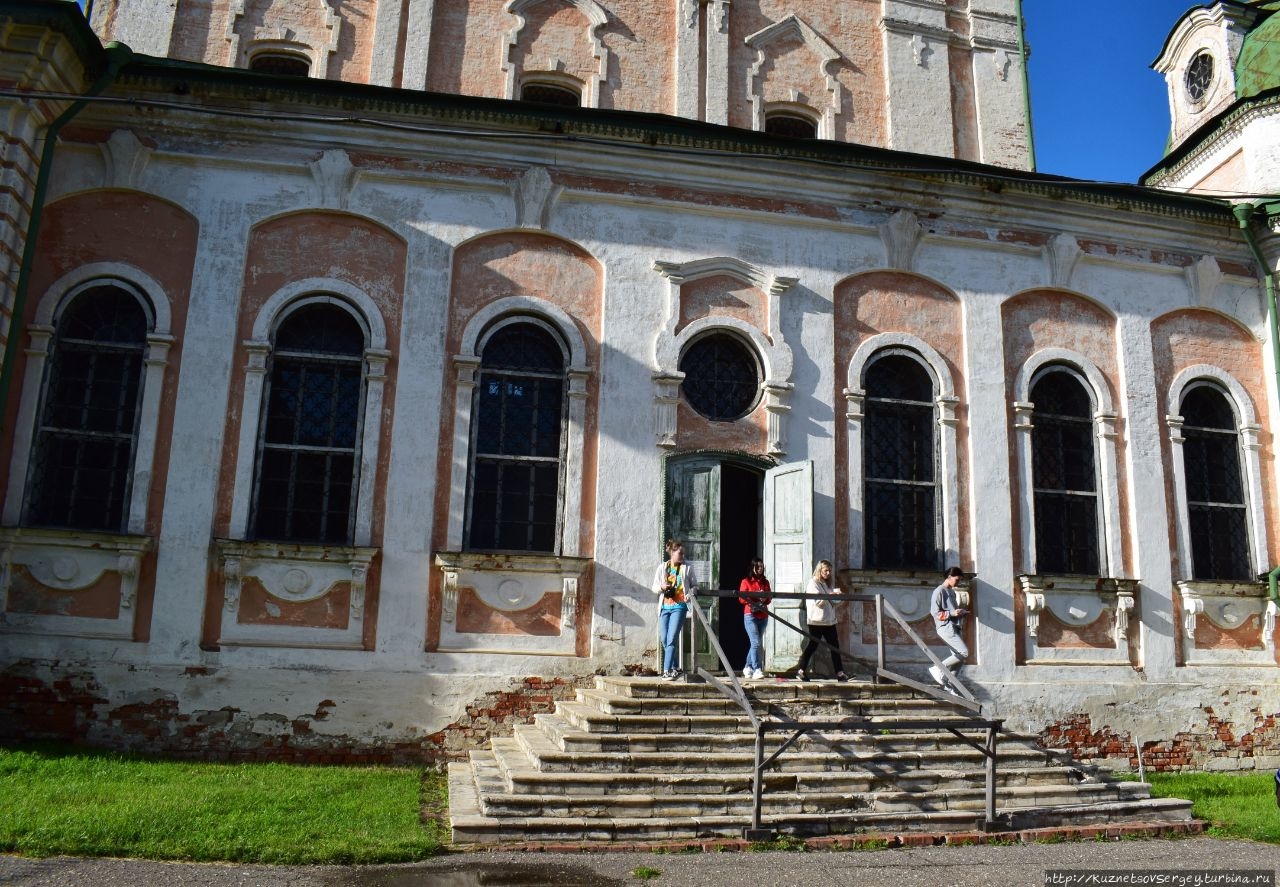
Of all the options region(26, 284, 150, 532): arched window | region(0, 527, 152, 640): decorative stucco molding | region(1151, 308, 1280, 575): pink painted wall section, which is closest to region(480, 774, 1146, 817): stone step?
region(0, 527, 152, 640): decorative stucco molding

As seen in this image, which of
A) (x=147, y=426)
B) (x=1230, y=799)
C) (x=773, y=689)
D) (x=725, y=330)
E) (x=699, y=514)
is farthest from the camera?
(x=725, y=330)

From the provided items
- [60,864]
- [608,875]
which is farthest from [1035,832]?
[60,864]

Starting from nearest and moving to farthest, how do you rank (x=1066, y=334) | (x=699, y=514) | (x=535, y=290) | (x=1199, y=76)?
(x=699, y=514), (x=535, y=290), (x=1066, y=334), (x=1199, y=76)

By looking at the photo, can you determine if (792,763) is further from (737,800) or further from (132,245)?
(132,245)

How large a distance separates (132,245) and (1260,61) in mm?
15359

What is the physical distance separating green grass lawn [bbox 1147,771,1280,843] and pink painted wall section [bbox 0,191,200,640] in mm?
10714

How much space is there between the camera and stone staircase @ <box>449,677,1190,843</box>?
809cm

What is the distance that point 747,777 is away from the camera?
8656 mm

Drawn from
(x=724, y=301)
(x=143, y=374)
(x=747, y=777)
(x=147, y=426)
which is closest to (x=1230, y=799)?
(x=747, y=777)

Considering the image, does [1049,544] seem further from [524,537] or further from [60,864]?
[60,864]

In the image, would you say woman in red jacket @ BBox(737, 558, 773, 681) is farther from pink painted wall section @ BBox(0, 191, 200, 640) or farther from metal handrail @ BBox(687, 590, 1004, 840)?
pink painted wall section @ BBox(0, 191, 200, 640)

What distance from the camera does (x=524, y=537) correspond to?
1163cm

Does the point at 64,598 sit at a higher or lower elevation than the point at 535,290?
lower

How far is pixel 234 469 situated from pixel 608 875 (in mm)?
6357
